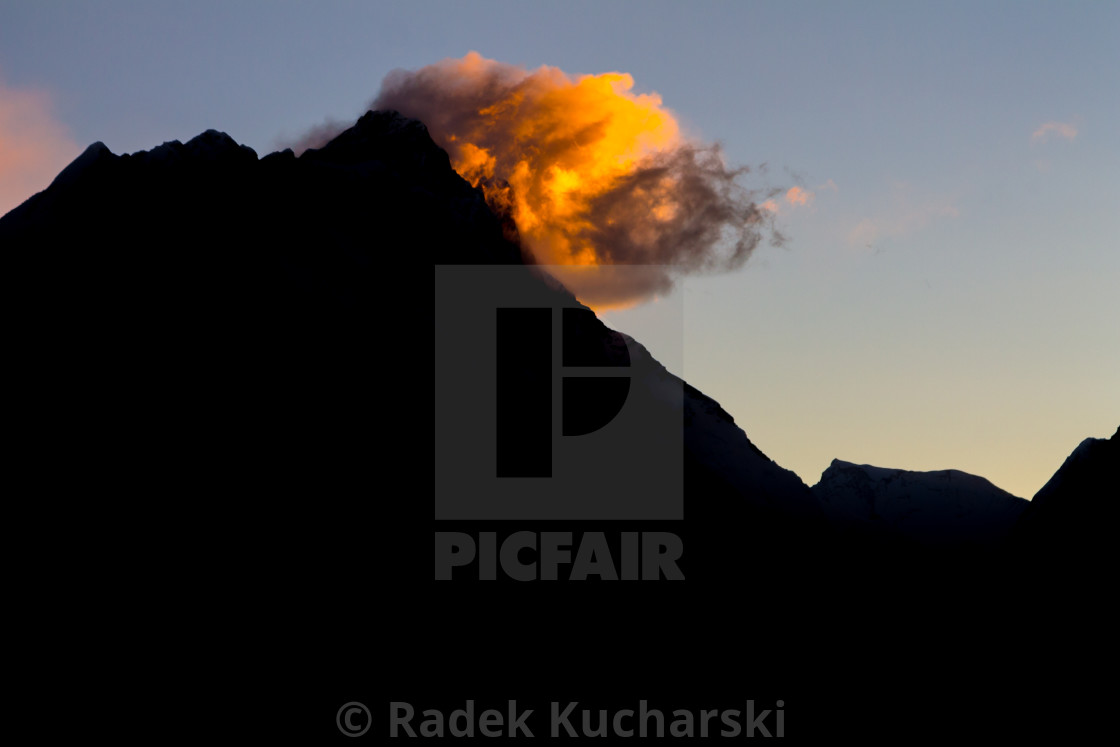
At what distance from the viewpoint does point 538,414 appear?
56.5 meters

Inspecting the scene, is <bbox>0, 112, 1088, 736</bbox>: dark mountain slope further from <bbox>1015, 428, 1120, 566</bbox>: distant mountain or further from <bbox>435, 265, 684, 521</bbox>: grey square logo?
<bbox>1015, 428, 1120, 566</bbox>: distant mountain

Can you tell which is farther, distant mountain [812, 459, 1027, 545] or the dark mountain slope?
distant mountain [812, 459, 1027, 545]

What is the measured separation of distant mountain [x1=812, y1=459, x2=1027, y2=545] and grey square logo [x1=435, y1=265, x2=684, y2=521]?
21.6 meters

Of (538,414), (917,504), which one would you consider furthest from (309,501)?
(917,504)

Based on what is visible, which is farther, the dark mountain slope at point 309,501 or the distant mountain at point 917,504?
the distant mountain at point 917,504

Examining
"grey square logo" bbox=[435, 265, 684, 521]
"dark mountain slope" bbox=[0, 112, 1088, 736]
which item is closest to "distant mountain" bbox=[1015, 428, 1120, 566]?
"dark mountain slope" bbox=[0, 112, 1088, 736]

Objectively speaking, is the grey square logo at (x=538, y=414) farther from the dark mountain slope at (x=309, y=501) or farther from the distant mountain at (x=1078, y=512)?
the distant mountain at (x=1078, y=512)

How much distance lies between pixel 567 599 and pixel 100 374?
90.3ft

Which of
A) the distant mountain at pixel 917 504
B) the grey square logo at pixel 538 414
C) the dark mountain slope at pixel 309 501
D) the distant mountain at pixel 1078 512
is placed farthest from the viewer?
the distant mountain at pixel 917 504

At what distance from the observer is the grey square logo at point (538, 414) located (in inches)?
2034

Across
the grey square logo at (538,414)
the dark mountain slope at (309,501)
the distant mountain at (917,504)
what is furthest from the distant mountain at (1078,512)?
the grey square logo at (538,414)

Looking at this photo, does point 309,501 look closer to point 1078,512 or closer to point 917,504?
point 1078,512

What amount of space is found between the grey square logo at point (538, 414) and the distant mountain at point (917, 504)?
21.6 meters

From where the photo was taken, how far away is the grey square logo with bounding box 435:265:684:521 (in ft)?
169
